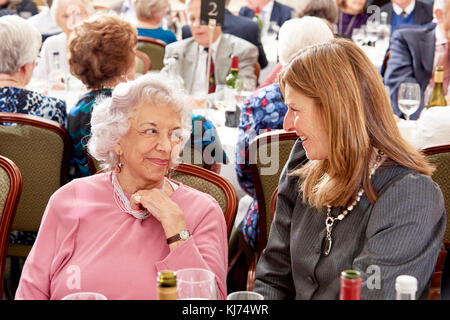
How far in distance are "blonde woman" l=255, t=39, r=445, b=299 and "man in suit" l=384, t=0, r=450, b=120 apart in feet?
8.35

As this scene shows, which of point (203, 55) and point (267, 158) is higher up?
point (203, 55)

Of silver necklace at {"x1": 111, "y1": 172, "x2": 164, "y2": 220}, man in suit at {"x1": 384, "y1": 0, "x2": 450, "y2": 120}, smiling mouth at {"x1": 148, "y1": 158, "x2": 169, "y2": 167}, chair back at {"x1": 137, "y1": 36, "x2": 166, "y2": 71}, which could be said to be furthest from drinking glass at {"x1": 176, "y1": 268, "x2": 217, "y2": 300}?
chair back at {"x1": 137, "y1": 36, "x2": 166, "y2": 71}

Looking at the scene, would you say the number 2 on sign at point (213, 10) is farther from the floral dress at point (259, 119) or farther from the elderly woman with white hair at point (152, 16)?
the elderly woman with white hair at point (152, 16)

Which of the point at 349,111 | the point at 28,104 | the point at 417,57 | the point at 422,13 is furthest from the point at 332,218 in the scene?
the point at 422,13

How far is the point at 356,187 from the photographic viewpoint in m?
1.83

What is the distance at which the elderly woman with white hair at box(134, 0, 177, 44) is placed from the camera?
20.1 feet

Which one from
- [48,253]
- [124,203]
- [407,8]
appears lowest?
[48,253]

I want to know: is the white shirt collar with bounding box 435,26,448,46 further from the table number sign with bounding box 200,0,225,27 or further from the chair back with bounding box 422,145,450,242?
the chair back with bounding box 422,145,450,242

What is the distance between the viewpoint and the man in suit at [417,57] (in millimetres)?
4398

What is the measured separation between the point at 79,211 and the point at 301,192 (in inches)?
27.0

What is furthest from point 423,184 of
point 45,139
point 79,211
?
point 45,139

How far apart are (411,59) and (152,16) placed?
102 inches

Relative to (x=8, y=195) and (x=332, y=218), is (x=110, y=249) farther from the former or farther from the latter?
(x=332, y=218)

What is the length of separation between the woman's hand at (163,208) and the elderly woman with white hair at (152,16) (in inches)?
167
